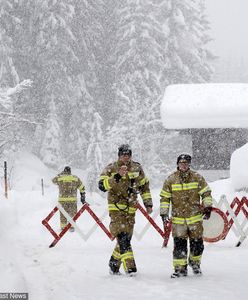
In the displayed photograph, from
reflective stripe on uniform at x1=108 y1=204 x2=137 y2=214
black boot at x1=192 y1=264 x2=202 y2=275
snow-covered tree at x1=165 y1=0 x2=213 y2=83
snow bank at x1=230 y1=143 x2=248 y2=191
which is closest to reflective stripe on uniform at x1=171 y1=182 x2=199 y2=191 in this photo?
reflective stripe on uniform at x1=108 y1=204 x2=137 y2=214

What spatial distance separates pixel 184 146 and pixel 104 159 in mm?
6340

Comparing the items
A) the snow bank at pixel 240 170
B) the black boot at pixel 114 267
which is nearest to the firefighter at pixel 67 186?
the snow bank at pixel 240 170

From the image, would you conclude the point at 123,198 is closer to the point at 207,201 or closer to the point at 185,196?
the point at 185,196

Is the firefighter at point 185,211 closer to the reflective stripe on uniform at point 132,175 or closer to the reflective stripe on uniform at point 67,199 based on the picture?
the reflective stripe on uniform at point 132,175

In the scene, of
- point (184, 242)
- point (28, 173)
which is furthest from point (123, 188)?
point (28, 173)

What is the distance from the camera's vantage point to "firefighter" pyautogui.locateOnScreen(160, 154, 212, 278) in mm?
7098

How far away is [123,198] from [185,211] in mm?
862

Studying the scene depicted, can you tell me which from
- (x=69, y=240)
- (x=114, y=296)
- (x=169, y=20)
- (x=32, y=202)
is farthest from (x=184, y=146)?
(x=114, y=296)

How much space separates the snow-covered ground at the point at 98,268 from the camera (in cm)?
609

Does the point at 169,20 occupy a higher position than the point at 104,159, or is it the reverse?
the point at 169,20

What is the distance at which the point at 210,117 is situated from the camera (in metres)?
23.5

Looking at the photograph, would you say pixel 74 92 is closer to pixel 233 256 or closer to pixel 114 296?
pixel 233 256

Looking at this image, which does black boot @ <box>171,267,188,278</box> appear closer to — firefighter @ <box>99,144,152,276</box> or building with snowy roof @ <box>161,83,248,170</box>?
firefighter @ <box>99,144,152,276</box>

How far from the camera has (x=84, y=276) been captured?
24.1 feet
